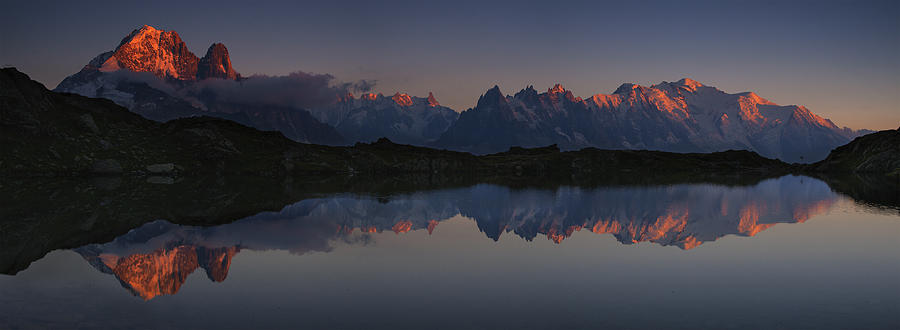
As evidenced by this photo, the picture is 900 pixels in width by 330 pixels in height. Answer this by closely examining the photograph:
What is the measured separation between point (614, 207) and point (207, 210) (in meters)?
57.3

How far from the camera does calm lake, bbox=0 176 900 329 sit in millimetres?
21812

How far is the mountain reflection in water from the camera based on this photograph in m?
33.4

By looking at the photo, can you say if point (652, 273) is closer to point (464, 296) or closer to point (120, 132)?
point (464, 296)

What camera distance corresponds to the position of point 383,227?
178 feet

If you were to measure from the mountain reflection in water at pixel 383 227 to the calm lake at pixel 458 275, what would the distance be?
0.33m

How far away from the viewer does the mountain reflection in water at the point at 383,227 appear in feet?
110

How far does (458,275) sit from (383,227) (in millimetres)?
24803

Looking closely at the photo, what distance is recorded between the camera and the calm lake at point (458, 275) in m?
21.8

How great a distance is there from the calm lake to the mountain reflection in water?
325mm

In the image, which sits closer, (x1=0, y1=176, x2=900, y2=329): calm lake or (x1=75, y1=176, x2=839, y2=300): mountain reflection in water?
(x1=0, y1=176, x2=900, y2=329): calm lake

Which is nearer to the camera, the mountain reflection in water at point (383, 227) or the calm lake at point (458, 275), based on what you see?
the calm lake at point (458, 275)

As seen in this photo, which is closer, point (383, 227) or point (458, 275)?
point (458, 275)

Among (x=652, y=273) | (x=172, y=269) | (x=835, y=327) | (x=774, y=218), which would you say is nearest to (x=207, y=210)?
(x=172, y=269)

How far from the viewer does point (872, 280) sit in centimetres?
2855
